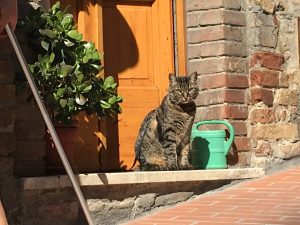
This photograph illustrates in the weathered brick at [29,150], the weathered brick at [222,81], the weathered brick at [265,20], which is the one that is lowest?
the weathered brick at [29,150]

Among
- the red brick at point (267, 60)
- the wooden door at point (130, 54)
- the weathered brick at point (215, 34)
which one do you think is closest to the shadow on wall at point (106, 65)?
the wooden door at point (130, 54)

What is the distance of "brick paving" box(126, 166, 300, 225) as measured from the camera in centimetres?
411

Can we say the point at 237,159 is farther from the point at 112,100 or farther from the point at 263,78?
the point at 112,100

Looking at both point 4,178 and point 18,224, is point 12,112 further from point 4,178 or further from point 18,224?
point 18,224

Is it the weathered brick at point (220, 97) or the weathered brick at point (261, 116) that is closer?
the weathered brick at point (220, 97)

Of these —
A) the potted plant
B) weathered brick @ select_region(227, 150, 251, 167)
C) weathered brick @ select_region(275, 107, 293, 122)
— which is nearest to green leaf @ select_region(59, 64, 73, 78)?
the potted plant

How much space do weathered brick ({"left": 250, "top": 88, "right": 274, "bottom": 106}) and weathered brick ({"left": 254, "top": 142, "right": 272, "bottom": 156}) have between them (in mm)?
308

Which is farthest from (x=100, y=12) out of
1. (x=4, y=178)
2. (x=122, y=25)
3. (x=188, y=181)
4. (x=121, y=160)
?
(x=4, y=178)

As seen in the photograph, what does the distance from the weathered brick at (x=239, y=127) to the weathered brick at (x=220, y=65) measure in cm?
39

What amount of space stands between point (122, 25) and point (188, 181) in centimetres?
→ 147

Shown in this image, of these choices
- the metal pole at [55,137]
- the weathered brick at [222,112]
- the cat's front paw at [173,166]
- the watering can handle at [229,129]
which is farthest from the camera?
the weathered brick at [222,112]

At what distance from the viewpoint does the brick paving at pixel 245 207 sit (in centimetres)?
411

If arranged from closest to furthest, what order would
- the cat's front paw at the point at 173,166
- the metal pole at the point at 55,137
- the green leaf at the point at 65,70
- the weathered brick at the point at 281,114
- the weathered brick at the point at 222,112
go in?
the metal pole at the point at 55,137 < the green leaf at the point at 65,70 < the cat's front paw at the point at 173,166 < the weathered brick at the point at 222,112 < the weathered brick at the point at 281,114

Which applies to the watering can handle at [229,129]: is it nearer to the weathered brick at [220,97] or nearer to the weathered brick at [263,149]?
the weathered brick at [220,97]
